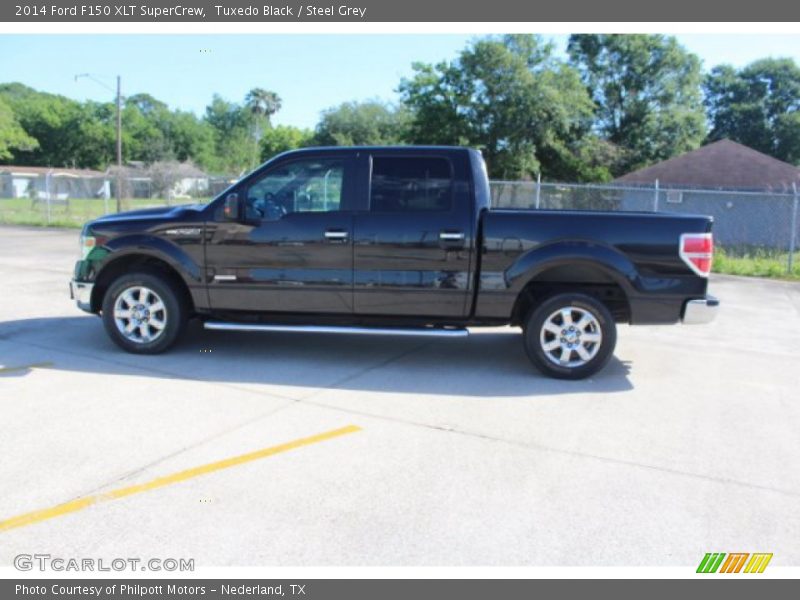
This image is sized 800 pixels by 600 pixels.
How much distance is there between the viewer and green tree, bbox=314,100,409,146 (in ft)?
200

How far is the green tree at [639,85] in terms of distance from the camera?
4784 centimetres

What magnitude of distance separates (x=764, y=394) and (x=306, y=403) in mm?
4042

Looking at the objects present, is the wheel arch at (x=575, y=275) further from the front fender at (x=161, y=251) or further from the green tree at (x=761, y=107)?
the green tree at (x=761, y=107)

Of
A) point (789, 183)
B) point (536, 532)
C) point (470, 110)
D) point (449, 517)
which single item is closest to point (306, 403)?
point (449, 517)

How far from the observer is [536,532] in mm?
3598

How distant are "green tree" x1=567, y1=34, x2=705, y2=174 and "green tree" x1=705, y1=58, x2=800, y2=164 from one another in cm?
455

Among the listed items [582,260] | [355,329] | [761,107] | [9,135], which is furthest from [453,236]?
[9,135]

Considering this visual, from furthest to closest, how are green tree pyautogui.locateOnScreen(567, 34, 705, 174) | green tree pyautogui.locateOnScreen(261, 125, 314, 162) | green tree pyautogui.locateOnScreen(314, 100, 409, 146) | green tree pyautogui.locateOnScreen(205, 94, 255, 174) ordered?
green tree pyautogui.locateOnScreen(205, 94, 255, 174), green tree pyautogui.locateOnScreen(261, 125, 314, 162), green tree pyautogui.locateOnScreen(314, 100, 409, 146), green tree pyautogui.locateOnScreen(567, 34, 705, 174)

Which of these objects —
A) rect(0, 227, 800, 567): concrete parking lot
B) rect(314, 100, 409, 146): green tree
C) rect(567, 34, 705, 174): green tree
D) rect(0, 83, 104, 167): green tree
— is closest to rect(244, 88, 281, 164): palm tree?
rect(0, 83, 104, 167): green tree

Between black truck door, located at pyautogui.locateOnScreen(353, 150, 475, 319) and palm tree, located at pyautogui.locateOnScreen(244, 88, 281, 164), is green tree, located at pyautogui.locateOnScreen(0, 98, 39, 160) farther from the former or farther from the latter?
black truck door, located at pyautogui.locateOnScreen(353, 150, 475, 319)

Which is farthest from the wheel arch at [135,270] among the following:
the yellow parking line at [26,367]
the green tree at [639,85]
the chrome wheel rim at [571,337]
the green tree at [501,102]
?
the green tree at [639,85]

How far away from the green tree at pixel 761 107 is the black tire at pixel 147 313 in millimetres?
52501

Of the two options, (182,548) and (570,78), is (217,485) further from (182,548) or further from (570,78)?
(570,78)

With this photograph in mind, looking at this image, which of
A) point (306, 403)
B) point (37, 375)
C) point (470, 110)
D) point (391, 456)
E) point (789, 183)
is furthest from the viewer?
point (470, 110)
